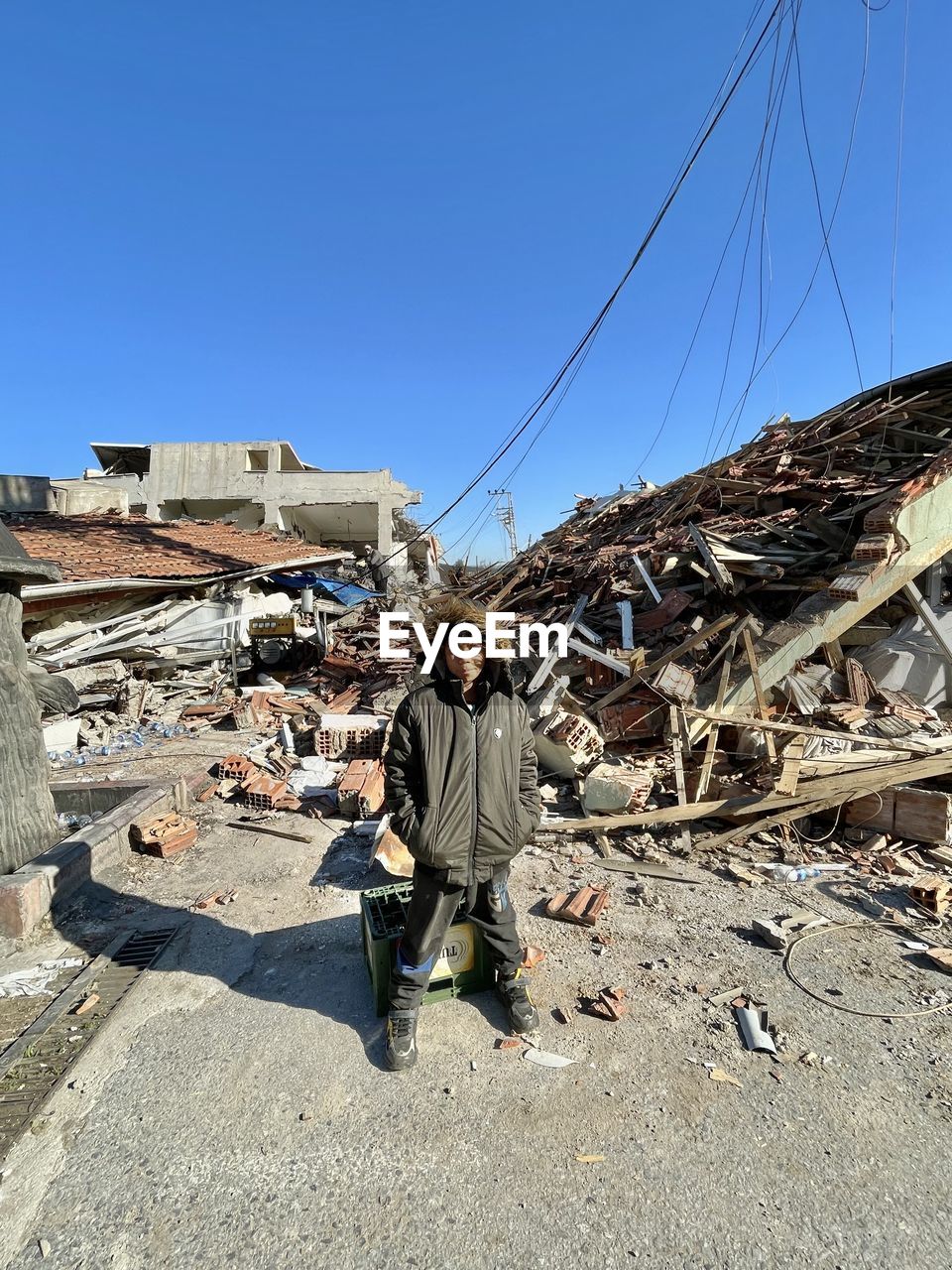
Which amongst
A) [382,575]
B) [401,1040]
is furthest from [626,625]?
[382,575]

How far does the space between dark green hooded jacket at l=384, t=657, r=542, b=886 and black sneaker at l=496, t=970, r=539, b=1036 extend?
0.73m

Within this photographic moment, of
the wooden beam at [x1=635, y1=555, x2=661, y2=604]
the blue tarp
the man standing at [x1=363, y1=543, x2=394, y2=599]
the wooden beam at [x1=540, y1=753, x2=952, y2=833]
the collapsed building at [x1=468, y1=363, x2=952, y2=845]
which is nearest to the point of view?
the wooden beam at [x1=540, y1=753, x2=952, y2=833]

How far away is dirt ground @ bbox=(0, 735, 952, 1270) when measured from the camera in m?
2.03

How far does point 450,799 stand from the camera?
2.70m

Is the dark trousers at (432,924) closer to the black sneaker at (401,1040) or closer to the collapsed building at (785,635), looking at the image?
the black sneaker at (401,1040)

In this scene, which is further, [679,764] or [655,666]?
[655,666]

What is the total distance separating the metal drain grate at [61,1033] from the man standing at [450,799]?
1576mm

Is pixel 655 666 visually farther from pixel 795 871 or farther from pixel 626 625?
pixel 795 871

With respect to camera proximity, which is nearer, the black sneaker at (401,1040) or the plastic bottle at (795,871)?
the black sneaker at (401,1040)

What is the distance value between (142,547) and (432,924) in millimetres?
13651

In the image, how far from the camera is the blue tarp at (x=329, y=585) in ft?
49.3

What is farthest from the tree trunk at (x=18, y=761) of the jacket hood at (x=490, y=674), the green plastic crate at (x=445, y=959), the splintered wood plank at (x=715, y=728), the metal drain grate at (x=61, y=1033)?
the splintered wood plank at (x=715, y=728)

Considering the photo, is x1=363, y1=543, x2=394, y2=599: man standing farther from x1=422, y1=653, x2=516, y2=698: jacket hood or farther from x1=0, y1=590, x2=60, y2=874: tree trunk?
Answer: x1=422, y1=653, x2=516, y2=698: jacket hood

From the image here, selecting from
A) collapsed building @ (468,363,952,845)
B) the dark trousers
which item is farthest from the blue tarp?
the dark trousers
